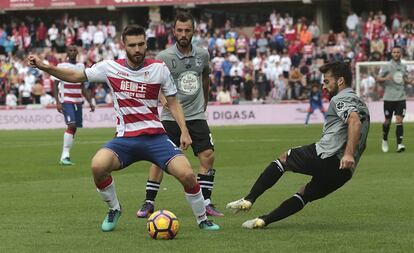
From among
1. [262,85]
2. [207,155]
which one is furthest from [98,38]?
[207,155]

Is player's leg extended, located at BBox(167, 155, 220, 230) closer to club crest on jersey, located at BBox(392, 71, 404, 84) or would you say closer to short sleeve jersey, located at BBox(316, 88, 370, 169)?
short sleeve jersey, located at BBox(316, 88, 370, 169)

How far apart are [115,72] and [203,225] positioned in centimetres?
185

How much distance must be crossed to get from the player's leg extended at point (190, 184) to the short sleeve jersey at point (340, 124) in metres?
1.34

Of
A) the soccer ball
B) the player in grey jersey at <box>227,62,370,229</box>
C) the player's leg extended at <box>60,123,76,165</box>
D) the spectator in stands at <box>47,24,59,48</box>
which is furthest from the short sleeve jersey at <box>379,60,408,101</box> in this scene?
the spectator in stands at <box>47,24,59,48</box>

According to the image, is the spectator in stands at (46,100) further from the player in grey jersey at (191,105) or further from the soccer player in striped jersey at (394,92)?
the player in grey jersey at (191,105)

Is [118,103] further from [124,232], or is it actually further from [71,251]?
[71,251]

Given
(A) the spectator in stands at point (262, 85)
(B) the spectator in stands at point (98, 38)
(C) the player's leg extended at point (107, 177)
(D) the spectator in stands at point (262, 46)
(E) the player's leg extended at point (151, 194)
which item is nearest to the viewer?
(C) the player's leg extended at point (107, 177)

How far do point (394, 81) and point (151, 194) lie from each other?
12.0m

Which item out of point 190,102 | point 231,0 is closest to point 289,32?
point 231,0

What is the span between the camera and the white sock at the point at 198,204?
32.8ft

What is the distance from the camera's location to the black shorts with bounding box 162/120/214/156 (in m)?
11.9

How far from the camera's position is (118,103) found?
10102 millimetres

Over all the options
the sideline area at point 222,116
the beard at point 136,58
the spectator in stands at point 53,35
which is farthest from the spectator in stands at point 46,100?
the beard at point 136,58

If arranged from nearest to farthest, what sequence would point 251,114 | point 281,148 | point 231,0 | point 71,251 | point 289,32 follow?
1. point 71,251
2. point 281,148
3. point 251,114
4. point 289,32
5. point 231,0
